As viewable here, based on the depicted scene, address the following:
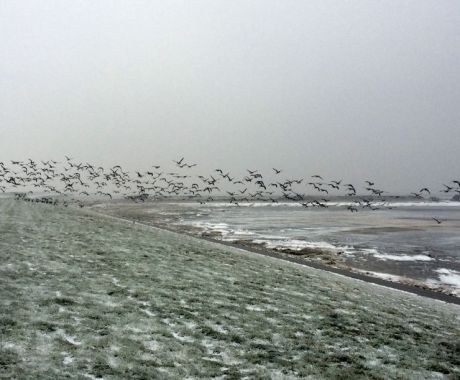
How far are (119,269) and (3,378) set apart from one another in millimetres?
8641

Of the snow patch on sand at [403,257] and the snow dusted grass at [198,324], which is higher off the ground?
the snow dusted grass at [198,324]

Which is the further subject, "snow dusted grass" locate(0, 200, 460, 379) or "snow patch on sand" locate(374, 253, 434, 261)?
"snow patch on sand" locate(374, 253, 434, 261)

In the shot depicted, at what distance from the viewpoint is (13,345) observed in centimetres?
756

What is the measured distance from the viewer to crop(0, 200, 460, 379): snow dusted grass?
303 inches

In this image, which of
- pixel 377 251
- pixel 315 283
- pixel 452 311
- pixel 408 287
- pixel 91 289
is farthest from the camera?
pixel 377 251

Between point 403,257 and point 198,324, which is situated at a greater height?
point 198,324

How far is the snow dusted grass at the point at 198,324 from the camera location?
7.69 meters

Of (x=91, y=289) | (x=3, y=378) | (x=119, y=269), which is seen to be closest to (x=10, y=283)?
(x=91, y=289)

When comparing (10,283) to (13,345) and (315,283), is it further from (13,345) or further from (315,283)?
(315,283)

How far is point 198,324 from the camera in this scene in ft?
32.6

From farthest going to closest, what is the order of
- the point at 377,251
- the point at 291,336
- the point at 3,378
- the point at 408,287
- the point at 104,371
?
the point at 377,251 < the point at 408,287 < the point at 291,336 < the point at 104,371 < the point at 3,378

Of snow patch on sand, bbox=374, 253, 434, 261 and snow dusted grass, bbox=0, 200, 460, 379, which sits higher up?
snow dusted grass, bbox=0, 200, 460, 379

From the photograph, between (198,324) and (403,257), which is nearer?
(198,324)

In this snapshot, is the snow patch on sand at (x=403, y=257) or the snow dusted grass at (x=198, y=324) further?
Answer: the snow patch on sand at (x=403, y=257)
